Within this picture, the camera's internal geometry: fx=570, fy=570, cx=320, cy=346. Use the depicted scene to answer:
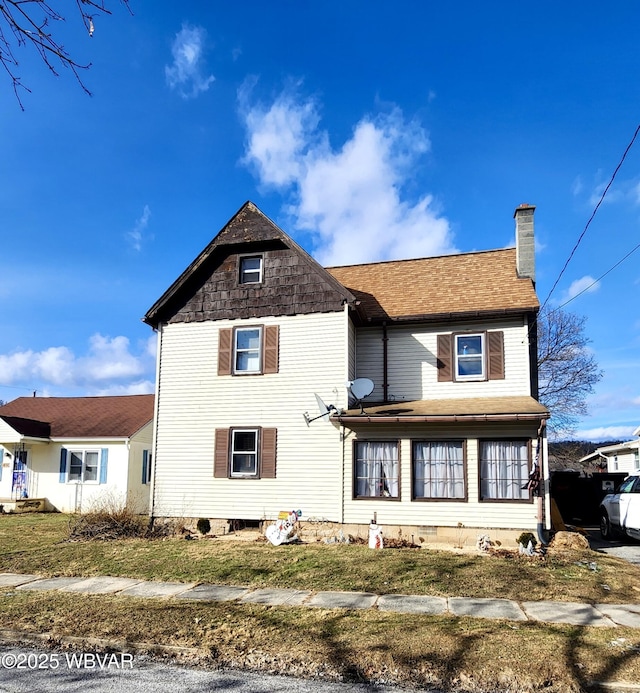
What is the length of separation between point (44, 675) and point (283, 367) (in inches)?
406

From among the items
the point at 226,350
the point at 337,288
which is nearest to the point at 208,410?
the point at 226,350

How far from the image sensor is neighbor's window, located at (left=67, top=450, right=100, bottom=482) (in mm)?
21953

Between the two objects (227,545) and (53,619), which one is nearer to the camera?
(53,619)

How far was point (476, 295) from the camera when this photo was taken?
51.8ft

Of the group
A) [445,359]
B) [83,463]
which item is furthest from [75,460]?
[445,359]

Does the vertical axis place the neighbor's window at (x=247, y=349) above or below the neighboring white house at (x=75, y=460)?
above

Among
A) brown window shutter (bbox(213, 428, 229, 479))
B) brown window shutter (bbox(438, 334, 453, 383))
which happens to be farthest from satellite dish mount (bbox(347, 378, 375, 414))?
brown window shutter (bbox(213, 428, 229, 479))

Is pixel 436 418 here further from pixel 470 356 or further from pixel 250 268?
pixel 250 268

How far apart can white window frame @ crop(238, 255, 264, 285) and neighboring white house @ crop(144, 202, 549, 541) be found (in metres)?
0.03

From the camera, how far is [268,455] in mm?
15047

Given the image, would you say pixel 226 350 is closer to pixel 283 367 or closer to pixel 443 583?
pixel 283 367

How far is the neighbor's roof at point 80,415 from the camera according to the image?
72.2 feet

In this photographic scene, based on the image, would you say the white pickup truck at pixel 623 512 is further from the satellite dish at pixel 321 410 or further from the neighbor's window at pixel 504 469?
the satellite dish at pixel 321 410

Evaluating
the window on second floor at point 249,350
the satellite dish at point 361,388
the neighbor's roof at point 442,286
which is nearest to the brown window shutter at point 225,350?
the window on second floor at point 249,350
